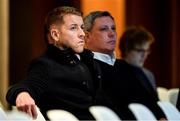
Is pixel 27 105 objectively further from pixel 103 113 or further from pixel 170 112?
pixel 170 112

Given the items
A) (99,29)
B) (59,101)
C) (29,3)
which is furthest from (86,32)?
(29,3)

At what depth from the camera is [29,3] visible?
115 inches

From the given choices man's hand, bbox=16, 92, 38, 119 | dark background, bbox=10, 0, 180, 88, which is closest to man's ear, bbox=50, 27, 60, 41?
man's hand, bbox=16, 92, 38, 119

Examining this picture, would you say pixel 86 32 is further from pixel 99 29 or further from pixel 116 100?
pixel 116 100

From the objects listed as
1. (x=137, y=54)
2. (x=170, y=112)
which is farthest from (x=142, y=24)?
(x=170, y=112)

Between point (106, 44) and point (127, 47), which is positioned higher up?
point (106, 44)

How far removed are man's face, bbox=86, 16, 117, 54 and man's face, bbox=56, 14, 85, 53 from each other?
0.12ft

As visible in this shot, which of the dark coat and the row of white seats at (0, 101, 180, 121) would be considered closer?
the row of white seats at (0, 101, 180, 121)

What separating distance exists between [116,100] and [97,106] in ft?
0.25

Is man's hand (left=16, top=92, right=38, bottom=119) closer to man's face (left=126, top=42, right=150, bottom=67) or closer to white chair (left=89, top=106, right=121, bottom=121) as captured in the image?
white chair (left=89, top=106, right=121, bottom=121)

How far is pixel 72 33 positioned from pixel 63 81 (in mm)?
97

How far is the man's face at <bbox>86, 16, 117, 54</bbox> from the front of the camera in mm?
1001

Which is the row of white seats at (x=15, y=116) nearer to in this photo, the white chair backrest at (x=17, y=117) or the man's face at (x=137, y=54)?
the white chair backrest at (x=17, y=117)

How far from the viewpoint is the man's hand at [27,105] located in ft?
3.02
